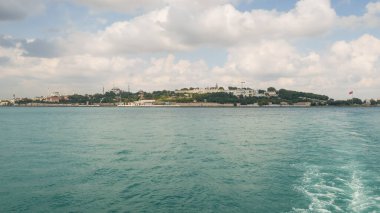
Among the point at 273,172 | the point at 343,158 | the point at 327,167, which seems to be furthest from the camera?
the point at 343,158

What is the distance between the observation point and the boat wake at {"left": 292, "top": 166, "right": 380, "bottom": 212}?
20014 mm

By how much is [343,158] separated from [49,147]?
33.1 meters

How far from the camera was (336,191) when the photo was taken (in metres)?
23.0

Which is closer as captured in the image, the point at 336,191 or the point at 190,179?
the point at 336,191

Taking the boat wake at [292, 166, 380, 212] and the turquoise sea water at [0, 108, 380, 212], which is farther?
the turquoise sea water at [0, 108, 380, 212]

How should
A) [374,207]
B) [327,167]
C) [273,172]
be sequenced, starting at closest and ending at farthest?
[374,207] → [273,172] → [327,167]

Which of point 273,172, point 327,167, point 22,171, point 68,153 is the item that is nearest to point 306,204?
point 273,172

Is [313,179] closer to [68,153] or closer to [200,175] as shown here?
[200,175]

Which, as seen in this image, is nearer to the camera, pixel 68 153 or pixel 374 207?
pixel 374 207

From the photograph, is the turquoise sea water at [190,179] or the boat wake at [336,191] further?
the turquoise sea water at [190,179]

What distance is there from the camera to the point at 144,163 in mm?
32656

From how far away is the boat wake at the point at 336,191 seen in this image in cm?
2001

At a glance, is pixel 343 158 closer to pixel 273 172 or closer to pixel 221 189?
pixel 273 172

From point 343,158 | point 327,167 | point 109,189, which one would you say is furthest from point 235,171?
point 343,158
